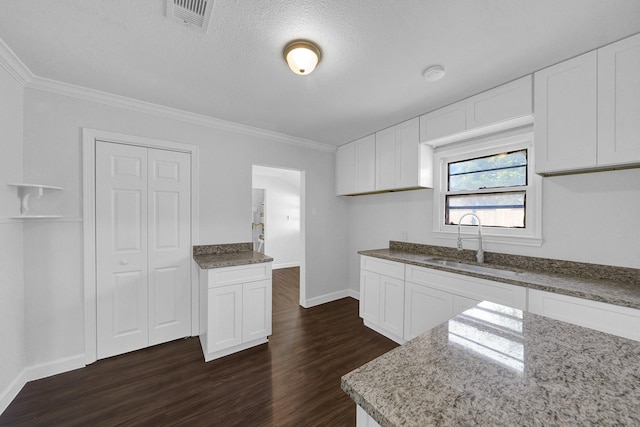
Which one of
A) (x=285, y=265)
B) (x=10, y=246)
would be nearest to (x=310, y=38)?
(x=10, y=246)

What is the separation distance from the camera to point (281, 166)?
3477mm

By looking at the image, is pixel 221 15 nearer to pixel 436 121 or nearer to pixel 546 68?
pixel 436 121

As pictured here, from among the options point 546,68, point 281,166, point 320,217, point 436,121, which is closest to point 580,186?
point 546,68

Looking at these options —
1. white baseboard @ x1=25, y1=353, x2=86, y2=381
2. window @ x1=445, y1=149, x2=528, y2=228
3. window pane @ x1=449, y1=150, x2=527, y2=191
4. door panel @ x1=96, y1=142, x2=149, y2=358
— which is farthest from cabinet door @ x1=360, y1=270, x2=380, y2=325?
white baseboard @ x1=25, y1=353, x2=86, y2=381

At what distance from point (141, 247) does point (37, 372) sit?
121cm

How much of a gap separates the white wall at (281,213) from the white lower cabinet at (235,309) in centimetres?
346

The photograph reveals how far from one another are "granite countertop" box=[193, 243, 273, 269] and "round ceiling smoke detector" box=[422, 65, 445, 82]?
222cm

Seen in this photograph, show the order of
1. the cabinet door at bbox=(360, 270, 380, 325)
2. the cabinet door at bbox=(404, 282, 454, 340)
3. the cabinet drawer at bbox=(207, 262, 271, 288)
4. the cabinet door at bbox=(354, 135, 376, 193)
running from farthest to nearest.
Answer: the cabinet door at bbox=(354, 135, 376, 193) < the cabinet door at bbox=(360, 270, 380, 325) < the cabinet drawer at bbox=(207, 262, 271, 288) < the cabinet door at bbox=(404, 282, 454, 340)

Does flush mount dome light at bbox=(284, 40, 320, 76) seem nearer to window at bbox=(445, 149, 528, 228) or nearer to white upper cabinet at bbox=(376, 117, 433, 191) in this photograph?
white upper cabinet at bbox=(376, 117, 433, 191)

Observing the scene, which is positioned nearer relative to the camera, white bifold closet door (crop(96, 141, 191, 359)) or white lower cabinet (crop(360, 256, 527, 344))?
white lower cabinet (crop(360, 256, 527, 344))

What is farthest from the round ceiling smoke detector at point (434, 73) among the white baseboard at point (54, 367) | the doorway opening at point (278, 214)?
the doorway opening at point (278, 214)

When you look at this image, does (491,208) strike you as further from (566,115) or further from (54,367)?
(54,367)

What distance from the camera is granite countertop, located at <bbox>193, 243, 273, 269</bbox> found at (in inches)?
94.7

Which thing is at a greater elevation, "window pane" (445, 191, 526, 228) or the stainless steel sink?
"window pane" (445, 191, 526, 228)
